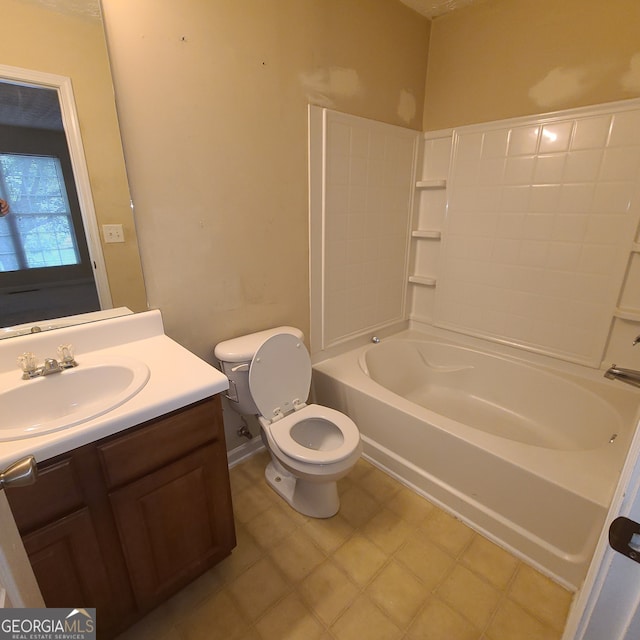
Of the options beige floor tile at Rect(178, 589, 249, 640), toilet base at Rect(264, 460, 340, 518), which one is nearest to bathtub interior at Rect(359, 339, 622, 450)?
toilet base at Rect(264, 460, 340, 518)

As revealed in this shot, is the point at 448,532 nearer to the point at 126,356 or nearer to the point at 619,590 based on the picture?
the point at 619,590

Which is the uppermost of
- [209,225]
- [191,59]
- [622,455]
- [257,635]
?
[191,59]

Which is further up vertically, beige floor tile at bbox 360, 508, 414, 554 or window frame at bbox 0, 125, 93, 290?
window frame at bbox 0, 125, 93, 290

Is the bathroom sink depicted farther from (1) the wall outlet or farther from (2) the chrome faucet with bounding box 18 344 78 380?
(1) the wall outlet

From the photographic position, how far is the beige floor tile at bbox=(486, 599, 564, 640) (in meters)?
1.20

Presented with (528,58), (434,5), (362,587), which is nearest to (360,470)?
(362,587)

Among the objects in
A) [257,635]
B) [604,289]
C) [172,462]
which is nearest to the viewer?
[172,462]

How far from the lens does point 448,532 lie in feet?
5.20

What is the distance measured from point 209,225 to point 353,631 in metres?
1.67

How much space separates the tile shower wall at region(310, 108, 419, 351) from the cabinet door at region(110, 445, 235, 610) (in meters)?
1.11

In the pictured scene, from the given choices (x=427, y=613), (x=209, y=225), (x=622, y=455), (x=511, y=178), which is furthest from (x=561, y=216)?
(x=427, y=613)

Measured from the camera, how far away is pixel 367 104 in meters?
2.03

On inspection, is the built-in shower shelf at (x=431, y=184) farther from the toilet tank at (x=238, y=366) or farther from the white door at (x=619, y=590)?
the white door at (x=619, y=590)

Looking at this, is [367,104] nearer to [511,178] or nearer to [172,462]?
[511,178]
